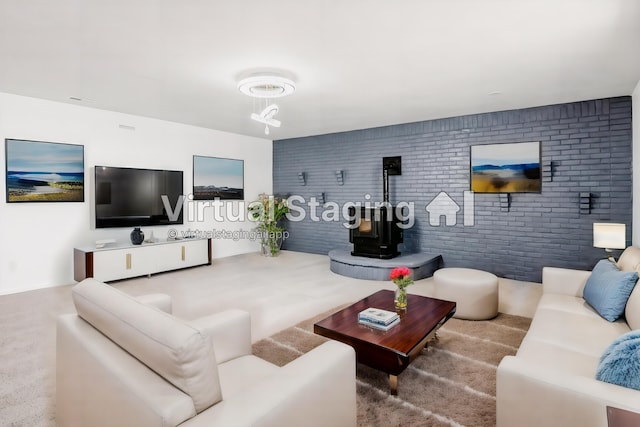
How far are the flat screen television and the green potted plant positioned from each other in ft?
5.54

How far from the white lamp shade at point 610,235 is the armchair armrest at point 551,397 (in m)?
2.71

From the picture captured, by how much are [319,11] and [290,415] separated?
2.44 meters

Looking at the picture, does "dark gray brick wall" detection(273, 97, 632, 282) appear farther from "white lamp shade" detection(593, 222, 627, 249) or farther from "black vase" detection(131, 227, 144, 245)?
"black vase" detection(131, 227, 144, 245)

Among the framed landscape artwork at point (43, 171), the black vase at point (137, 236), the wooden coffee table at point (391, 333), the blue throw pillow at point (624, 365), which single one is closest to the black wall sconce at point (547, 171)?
the wooden coffee table at point (391, 333)

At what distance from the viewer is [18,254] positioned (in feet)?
14.5

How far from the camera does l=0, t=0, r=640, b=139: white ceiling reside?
2393 millimetres

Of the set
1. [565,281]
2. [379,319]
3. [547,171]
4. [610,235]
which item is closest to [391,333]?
[379,319]

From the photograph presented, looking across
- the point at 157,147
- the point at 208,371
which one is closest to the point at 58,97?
the point at 157,147

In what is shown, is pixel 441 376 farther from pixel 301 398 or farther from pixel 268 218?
pixel 268 218

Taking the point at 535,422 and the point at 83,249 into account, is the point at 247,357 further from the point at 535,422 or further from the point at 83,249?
the point at 83,249

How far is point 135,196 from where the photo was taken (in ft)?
17.7

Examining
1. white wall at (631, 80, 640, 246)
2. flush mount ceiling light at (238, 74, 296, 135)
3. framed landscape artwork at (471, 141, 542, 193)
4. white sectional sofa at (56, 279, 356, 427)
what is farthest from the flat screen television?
white wall at (631, 80, 640, 246)

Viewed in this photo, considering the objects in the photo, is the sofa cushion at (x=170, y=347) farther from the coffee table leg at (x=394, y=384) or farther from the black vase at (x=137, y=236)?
the black vase at (x=137, y=236)

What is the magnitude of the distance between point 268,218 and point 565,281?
5358 millimetres
